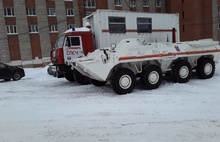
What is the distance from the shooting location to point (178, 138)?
161 inches

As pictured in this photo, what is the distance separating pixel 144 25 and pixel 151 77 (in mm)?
4057

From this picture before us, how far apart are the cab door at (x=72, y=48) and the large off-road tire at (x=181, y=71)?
4.64 m

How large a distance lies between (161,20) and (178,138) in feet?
29.7

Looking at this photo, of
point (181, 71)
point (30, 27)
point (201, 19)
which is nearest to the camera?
point (181, 71)

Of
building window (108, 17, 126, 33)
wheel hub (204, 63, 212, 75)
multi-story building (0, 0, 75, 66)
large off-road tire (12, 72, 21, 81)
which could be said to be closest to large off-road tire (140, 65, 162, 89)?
wheel hub (204, 63, 212, 75)

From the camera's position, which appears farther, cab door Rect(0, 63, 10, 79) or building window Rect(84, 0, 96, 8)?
building window Rect(84, 0, 96, 8)

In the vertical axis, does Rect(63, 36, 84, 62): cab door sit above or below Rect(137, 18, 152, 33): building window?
below

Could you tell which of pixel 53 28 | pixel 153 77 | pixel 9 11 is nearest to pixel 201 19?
pixel 53 28

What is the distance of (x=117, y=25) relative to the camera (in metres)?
10.9

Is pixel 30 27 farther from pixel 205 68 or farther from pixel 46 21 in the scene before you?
pixel 205 68

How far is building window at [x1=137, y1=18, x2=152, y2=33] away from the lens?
11414 mm

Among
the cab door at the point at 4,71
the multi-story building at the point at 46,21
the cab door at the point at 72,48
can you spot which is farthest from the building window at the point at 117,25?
the multi-story building at the point at 46,21

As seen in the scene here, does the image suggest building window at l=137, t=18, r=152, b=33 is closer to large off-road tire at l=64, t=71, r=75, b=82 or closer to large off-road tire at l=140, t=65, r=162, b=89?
large off-road tire at l=140, t=65, r=162, b=89

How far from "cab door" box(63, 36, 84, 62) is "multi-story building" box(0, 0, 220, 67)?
66.4ft
